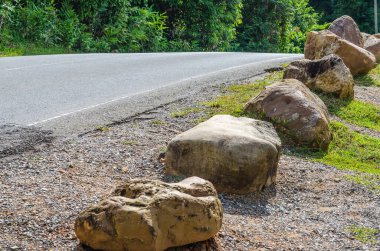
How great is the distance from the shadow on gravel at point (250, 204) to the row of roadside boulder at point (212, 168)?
0.26 feet

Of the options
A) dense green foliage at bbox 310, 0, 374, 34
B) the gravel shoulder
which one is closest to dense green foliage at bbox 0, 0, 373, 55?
the gravel shoulder

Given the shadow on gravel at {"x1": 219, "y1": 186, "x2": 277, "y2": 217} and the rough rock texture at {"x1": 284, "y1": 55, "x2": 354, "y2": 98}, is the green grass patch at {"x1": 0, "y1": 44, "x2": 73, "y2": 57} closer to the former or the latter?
the rough rock texture at {"x1": 284, "y1": 55, "x2": 354, "y2": 98}

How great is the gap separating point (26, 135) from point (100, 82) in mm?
4052

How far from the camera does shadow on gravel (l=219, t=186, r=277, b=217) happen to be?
20.4 feet

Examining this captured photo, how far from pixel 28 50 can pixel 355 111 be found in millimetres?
10744

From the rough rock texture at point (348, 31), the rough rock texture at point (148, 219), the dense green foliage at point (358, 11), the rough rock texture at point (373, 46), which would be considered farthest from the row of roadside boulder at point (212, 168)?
the dense green foliage at point (358, 11)

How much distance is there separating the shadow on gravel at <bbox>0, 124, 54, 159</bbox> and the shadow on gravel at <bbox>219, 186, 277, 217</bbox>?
2244mm

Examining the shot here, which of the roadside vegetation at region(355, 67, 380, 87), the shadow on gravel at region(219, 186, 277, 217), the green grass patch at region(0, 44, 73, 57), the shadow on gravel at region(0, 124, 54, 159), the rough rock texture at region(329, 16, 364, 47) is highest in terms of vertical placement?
the rough rock texture at region(329, 16, 364, 47)

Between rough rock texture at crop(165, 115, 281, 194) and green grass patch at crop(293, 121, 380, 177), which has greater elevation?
rough rock texture at crop(165, 115, 281, 194)

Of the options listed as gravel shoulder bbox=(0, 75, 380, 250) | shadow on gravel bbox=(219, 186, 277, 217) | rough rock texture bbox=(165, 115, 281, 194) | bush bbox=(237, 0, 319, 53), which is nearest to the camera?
gravel shoulder bbox=(0, 75, 380, 250)

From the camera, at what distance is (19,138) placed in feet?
24.1

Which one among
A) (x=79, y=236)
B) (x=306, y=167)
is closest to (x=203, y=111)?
(x=306, y=167)

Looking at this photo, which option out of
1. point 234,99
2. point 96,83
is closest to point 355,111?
point 234,99

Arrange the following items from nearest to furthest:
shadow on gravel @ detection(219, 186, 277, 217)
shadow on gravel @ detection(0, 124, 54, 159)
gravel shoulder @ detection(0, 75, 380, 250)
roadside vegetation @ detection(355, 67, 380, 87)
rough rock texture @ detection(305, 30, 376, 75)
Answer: gravel shoulder @ detection(0, 75, 380, 250)
shadow on gravel @ detection(219, 186, 277, 217)
shadow on gravel @ detection(0, 124, 54, 159)
rough rock texture @ detection(305, 30, 376, 75)
roadside vegetation @ detection(355, 67, 380, 87)
